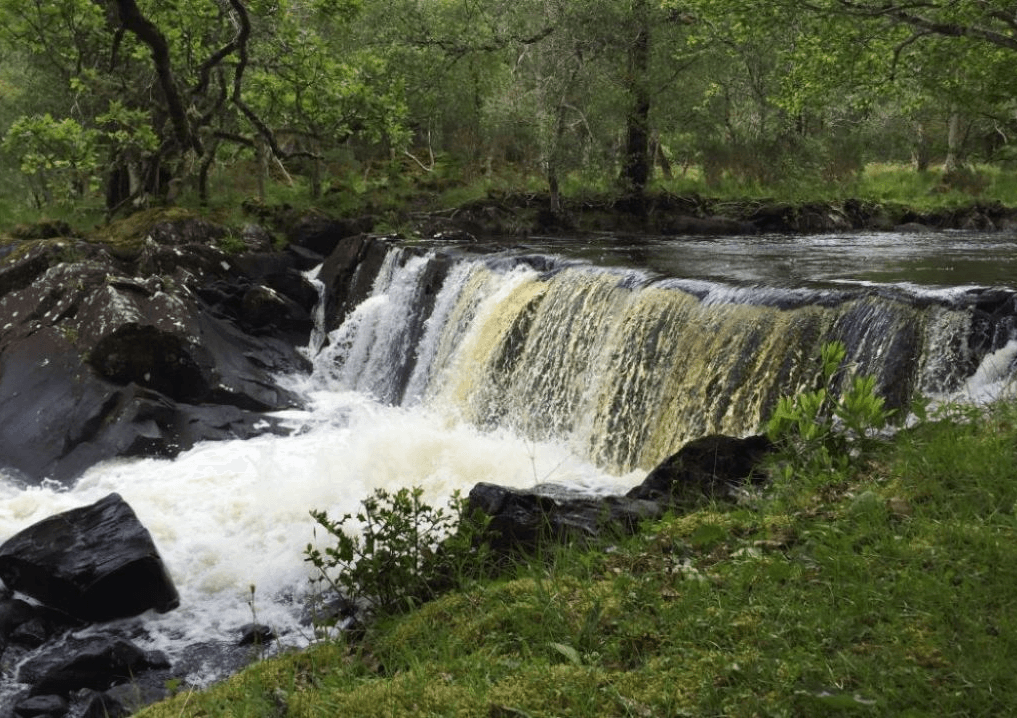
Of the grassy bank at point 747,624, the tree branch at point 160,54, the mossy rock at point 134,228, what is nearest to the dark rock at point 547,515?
the grassy bank at point 747,624

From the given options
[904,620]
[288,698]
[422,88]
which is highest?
[422,88]

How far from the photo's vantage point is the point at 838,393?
7.79 metres

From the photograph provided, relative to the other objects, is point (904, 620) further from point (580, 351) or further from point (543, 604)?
point (580, 351)

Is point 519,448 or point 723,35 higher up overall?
point 723,35

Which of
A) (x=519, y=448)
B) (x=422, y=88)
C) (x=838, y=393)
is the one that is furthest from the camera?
(x=422, y=88)

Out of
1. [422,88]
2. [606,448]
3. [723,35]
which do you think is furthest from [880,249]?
[422,88]

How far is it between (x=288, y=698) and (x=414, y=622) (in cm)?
78

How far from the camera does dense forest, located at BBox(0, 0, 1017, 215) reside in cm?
1149

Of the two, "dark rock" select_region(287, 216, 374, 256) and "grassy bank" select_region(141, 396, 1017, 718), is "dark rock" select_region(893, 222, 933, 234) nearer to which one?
"dark rock" select_region(287, 216, 374, 256)

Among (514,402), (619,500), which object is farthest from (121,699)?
(514,402)

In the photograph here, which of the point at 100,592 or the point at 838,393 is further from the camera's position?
the point at 838,393

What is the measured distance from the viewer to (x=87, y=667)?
6352mm

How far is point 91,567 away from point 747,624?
5622 mm

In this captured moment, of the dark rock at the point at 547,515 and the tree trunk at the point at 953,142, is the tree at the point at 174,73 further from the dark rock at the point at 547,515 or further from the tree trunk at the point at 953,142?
the tree trunk at the point at 953,142
